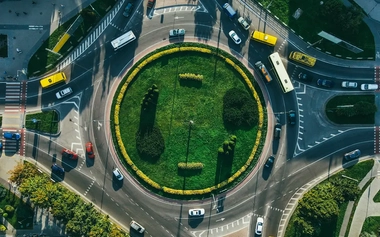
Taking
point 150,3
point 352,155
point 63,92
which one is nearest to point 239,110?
point 352,155

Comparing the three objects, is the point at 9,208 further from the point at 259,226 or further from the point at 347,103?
the point at 347,103

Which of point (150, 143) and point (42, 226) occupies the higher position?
point (150, 143)

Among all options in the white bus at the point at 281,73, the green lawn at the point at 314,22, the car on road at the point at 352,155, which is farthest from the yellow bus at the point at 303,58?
the car on road at the point at 352,155

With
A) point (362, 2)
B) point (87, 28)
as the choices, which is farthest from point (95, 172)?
point (362, 2)

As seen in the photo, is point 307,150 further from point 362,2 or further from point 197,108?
point 362,2

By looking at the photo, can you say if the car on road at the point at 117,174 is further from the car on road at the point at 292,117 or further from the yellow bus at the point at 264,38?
the yellow bus at the point at 264,38

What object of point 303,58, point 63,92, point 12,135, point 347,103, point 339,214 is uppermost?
point 303,58
